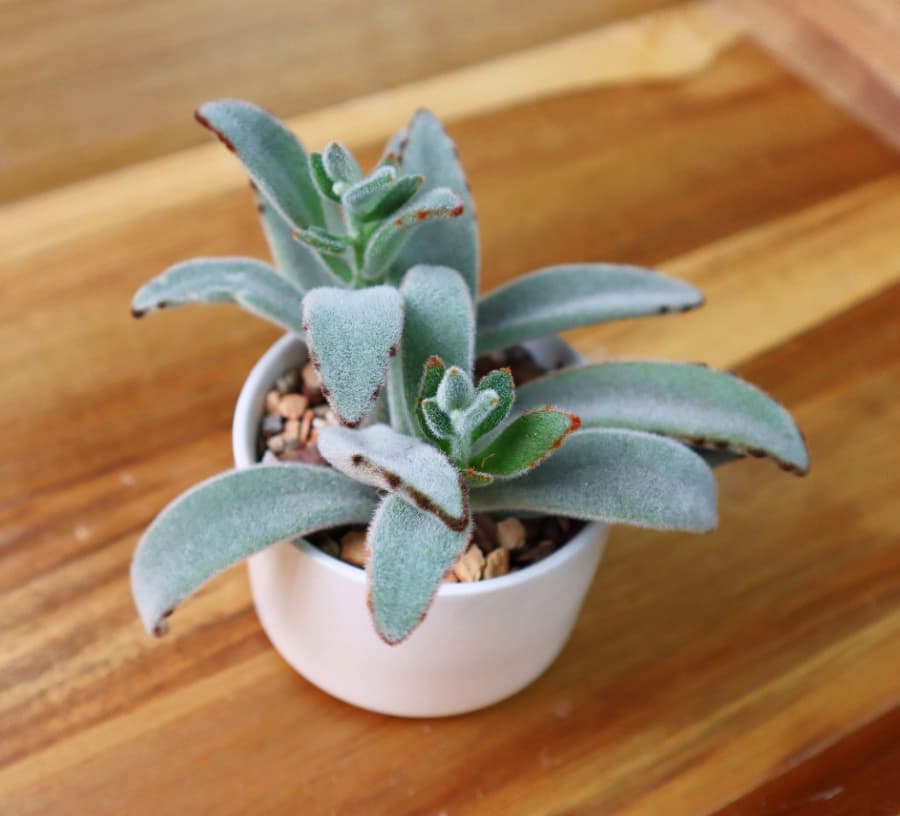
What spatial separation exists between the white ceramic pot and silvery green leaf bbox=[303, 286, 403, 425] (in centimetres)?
11

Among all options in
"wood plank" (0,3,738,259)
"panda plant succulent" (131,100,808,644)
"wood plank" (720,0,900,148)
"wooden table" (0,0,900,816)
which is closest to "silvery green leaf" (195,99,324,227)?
"panda plant succulent" (131,100,808,644)

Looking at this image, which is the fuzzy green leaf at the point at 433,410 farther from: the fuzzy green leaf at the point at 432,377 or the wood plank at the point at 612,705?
the wood plank at the point at 612,705

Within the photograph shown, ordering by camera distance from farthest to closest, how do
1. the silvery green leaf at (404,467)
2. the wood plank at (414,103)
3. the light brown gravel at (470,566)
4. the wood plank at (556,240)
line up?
the wood plank at (414,103) → the wood plank at (556,240) → the light brown gravel at (470,566) → the silvery green leaf at (404,467)

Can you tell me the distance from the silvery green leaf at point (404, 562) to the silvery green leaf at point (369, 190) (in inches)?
5.2

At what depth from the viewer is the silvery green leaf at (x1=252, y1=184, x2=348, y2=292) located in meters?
0.63

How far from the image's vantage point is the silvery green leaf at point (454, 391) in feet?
1.69

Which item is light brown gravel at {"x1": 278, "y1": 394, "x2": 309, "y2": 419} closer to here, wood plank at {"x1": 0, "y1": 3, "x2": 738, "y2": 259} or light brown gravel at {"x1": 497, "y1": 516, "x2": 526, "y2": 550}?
light brown gravel at {"x1": 497, "y1": 516, "x2": 526, "y2": 550}

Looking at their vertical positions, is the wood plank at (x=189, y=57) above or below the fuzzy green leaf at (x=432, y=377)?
below

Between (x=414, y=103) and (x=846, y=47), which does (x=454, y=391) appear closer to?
(x=414, y=103)

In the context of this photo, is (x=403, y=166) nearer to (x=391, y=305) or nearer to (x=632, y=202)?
(x=391, y=305)

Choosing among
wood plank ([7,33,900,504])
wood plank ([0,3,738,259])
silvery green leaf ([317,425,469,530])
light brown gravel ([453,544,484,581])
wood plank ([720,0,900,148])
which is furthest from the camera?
wood plank ([720,0,900,148])

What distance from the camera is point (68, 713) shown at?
653mm

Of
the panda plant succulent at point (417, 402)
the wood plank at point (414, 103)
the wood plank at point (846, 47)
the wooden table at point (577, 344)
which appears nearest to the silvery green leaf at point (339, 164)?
the panda plant succulent at point (417, 402)

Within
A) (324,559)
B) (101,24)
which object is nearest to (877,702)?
(324,559)
